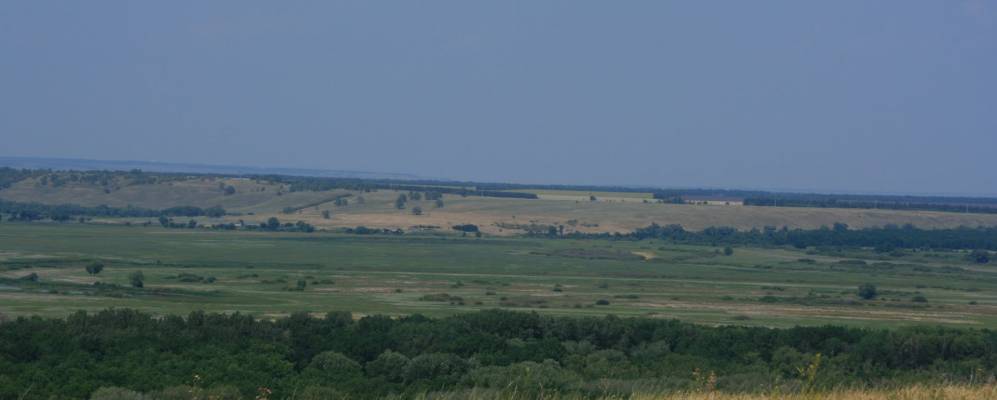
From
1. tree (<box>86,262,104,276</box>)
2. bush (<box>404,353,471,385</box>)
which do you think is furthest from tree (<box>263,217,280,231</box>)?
bush (<box>404,353,471,385</box>)

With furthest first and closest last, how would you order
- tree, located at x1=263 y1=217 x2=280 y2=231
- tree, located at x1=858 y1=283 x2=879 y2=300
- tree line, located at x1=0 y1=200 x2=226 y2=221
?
tree line, located at x1=0 y1=200 x2=226 y2=221, tree, located at x1=263 y1=217 x2=280 y2=231, tree, located at x1=858 y1=283 x2=879 y2=300

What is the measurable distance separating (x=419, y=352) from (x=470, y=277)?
152 ft

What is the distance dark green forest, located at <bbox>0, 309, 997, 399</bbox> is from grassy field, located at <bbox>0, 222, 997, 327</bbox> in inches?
542

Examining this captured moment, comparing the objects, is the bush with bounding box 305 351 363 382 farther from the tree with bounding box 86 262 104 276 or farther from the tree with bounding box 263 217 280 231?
the tree with bounding box 263 217 280 231

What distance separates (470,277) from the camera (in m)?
82.1

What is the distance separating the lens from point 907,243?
135 metres

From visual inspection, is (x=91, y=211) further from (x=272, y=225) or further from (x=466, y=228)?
(x=466, y=228)

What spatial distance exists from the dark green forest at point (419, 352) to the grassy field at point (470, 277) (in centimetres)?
1376

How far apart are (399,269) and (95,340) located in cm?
5287

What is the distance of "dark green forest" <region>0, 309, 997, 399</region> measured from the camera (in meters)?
27.6

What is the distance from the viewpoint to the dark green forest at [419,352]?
27.6 metres

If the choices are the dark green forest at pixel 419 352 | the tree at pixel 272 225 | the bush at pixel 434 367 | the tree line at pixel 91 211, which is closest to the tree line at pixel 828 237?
the tree at pixel 272 225

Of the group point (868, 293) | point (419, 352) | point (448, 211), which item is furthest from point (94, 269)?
point (448, 211)

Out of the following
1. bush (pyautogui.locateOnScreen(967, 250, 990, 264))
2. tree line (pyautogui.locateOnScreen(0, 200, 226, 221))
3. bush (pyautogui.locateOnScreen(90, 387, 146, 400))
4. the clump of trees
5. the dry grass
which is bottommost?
tree line (pyautogui.locateOnScreen(0, 200, 226, 221))
